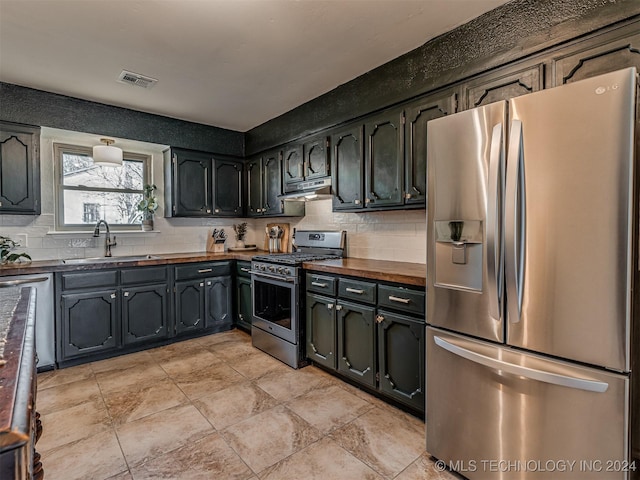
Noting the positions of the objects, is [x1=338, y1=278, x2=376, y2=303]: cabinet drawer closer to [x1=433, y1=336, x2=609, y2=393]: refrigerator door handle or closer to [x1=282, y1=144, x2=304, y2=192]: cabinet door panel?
[x1=433, y1=336, x2=609, y2=393]: refrigerator door handle

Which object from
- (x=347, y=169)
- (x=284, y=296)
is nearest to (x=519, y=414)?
(x=284, y=296)

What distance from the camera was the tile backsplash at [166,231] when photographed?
296cm

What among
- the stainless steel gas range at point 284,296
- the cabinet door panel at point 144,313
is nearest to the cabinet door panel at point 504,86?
the stainless steel gas range at point 284,296

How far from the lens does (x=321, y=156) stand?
3273 mm

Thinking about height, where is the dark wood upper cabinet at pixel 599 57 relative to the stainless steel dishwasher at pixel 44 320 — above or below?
above

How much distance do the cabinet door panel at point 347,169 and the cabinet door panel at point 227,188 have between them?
173 cm

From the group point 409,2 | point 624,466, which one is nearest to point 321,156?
point 409,2

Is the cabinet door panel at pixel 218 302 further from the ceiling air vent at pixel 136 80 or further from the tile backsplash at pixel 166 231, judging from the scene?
the ceiling air vent at pixel 136 80

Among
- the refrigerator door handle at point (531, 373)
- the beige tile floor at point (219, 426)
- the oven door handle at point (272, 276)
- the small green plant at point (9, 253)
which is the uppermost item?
the small green plant at point (9, 253)

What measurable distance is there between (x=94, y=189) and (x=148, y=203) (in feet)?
1.79

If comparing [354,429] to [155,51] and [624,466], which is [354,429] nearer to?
[624,466]

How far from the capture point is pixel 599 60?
5.37 ft

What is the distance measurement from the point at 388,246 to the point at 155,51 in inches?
92.7

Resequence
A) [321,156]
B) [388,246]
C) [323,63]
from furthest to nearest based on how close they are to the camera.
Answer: [321,156]
[388,246]
[323,63]
